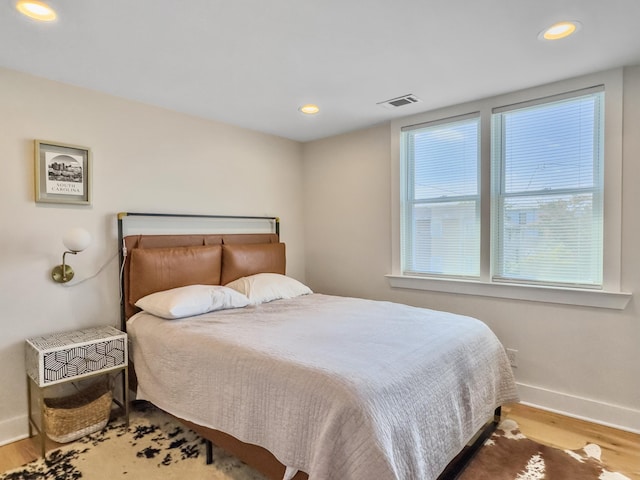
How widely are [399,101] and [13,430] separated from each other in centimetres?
345

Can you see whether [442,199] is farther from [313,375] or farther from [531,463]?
[313,375]

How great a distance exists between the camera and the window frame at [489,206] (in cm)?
235

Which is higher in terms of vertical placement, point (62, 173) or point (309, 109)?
point (309, 109)

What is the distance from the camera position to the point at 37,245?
2355mm

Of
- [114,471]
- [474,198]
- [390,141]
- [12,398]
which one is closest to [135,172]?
[12,398]

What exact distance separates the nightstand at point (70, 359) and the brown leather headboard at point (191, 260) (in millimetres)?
363

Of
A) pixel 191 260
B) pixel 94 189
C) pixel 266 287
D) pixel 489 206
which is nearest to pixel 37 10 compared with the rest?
pixel 94 189

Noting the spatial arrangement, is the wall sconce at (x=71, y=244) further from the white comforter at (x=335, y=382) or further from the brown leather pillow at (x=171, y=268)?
the white comforter at (x=335, y=382)

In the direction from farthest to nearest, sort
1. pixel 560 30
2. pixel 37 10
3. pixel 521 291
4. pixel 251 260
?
pixel 251 260, pixel 521 291, pixel 560 30, pixel 37 10

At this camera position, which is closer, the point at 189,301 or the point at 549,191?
the point at 189,301

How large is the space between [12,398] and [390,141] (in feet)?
11.1

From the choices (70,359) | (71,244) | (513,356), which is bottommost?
(513,356)

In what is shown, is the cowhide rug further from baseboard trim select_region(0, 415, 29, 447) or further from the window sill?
baseboard trim select_region(0, 415, 29, 447)

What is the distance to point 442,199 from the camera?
3.18m
